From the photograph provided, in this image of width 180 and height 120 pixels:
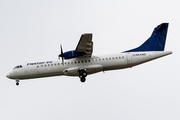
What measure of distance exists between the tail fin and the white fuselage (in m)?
2.14

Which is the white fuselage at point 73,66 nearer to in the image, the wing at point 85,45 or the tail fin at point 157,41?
the wing at point 85,45

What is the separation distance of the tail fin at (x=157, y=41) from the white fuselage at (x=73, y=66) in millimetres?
2139

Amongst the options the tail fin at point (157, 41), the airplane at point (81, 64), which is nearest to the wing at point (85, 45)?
the airplane at point (81, 64)

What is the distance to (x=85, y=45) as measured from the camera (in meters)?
22.2

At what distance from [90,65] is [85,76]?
1.19 meters

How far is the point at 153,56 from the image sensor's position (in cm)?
2505

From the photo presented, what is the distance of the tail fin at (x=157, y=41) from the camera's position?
25781 mm

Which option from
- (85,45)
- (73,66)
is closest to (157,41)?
(85,45)

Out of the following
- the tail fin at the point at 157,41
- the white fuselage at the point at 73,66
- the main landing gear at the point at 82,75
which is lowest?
the main landing gear at the point at 82,75

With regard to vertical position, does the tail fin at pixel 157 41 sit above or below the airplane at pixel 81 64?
above

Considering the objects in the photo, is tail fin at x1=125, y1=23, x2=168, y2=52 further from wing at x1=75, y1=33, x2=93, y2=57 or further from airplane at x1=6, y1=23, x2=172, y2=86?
wing at x1=75, y1=33, x2=93, y2=57

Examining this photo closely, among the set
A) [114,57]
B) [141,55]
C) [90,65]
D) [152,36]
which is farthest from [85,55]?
[152,36]

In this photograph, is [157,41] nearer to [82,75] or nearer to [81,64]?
[81,64]

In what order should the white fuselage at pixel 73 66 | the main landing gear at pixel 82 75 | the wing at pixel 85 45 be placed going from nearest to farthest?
the wing at pixel 85 45 < the main landing gear at pixel 82 75 < the white fuselage at pixel 73 66
